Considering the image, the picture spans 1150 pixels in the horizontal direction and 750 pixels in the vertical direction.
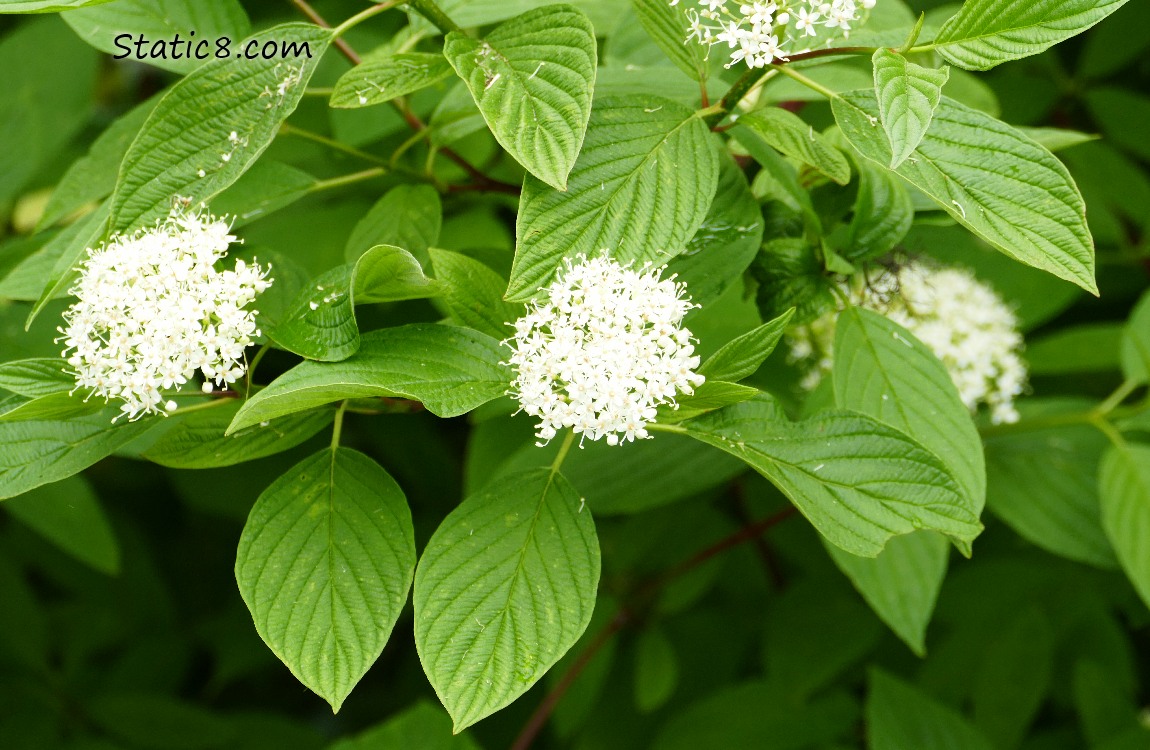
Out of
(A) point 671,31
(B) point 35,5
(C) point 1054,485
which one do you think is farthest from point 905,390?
(B) point 35,5

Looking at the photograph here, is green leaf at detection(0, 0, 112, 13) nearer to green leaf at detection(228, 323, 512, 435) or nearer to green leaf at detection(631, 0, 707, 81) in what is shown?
green leaf at detection(228, 323, 512, 435)

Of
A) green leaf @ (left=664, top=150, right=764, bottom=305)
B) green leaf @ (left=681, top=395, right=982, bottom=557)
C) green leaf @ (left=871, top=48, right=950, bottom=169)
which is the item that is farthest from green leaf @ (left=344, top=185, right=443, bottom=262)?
green leaf @ (left=871, top=48, right=950, bottom=169)

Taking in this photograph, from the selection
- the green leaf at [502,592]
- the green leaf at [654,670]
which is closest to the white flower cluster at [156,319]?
the green leaf at [502,592]

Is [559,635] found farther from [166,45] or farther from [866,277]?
[166,45]

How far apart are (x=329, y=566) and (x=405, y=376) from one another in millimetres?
193

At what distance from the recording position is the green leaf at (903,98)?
2.56 feet

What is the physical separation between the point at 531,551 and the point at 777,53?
48 centimetres

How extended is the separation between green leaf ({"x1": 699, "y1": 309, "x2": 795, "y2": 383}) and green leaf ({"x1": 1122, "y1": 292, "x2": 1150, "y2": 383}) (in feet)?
2.79

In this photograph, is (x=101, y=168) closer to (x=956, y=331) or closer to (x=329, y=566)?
(x=329, y=566)

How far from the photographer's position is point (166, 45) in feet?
3.80

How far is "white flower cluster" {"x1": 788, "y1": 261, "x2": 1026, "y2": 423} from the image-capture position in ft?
4.46

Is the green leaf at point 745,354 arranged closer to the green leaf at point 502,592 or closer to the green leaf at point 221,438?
the green leaf at point 502,592

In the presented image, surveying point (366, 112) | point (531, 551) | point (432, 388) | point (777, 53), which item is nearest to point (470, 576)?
point (531, 551)

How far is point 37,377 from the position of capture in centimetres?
92
